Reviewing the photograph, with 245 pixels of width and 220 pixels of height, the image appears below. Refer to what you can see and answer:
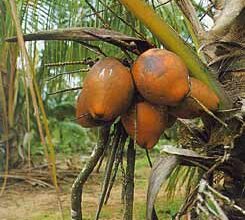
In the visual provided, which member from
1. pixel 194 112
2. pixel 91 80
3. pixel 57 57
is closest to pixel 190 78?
pixel 194 112

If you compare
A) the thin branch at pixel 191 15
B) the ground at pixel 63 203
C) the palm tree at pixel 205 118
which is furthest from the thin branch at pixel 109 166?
the ground at pixel 63 203

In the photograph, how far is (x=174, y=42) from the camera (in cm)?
98

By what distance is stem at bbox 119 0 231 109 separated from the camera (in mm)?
924

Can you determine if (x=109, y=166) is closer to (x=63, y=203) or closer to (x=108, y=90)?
(x=108, y=90)

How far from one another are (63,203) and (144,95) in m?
2.53

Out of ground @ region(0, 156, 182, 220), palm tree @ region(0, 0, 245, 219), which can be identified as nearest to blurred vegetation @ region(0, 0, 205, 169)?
palm tree @ region(0, 0, 245, 219)

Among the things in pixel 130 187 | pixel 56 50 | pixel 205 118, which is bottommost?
pixel 130 187

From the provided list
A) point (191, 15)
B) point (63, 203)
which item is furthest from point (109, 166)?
point (63, 203)

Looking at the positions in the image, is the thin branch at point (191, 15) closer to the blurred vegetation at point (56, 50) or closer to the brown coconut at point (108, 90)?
the blurred vegetation at point (56, 50)

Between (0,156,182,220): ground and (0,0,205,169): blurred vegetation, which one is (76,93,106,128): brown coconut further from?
(0,156,182,220): ground

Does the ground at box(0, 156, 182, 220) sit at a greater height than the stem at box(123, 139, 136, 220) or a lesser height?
lesser

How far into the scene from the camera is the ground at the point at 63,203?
3047mm

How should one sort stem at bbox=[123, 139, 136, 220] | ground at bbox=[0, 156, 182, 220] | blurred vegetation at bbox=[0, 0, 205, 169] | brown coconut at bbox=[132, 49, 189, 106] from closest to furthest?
brown coconut at bbox=[132, 49, 189, 106]
stem at bbox=[123, 139, 136, 220]
blurred vegetation at bbox=[0, 0, 205, 169]
ground at bbox=[0, 156, 182, 220]

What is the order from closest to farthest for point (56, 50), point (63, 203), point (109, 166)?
point (109, 166) < point (56, 50) < point (63, 203)
